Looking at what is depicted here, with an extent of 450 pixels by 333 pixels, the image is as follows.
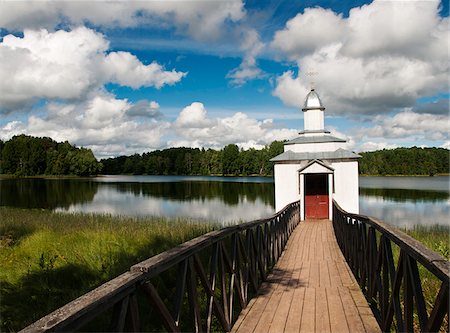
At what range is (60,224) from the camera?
693 inches

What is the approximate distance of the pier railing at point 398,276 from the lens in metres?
2.60

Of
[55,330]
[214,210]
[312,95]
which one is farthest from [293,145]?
[55,330]

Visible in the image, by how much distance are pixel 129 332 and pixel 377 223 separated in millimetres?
3499

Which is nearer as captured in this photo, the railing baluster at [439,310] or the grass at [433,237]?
the railing baluster at [439,310]

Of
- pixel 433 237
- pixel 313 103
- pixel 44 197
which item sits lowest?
pixel 433 237

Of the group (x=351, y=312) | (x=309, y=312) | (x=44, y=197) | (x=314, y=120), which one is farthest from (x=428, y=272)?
(x=44, y=197)

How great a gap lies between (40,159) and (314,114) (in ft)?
296

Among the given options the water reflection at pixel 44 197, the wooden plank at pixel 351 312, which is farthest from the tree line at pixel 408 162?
the wooden plank at pixel 351 312

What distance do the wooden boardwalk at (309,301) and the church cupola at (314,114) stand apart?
42.0ft

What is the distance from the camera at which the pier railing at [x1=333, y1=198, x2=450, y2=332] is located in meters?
2.60

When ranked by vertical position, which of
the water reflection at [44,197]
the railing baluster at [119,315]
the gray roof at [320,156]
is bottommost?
the water reflection at [44,197]

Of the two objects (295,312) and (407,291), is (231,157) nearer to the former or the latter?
(295,312)

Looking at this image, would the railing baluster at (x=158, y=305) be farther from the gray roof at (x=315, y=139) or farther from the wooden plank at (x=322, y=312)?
the gray roof at (x=315, y=139)

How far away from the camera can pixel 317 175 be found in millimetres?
19859
